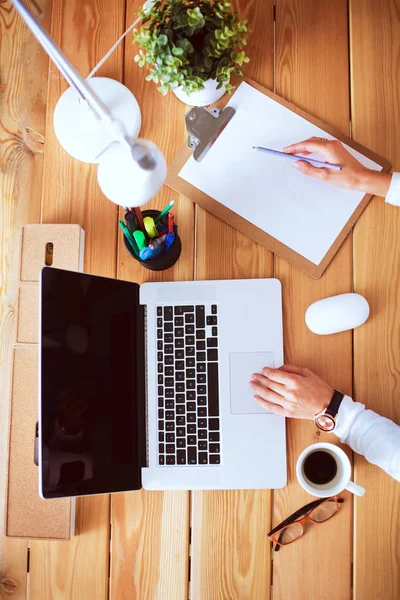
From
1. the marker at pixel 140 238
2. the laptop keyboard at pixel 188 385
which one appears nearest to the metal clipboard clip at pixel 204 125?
the marker at pixel 140 238

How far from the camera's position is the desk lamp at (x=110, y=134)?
59 centimetres

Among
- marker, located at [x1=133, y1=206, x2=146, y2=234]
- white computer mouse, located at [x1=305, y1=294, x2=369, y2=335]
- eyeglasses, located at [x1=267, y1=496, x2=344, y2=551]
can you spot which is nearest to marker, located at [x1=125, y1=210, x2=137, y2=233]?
marker, located at [x1=133, y1=206, x2=146, y2=234]

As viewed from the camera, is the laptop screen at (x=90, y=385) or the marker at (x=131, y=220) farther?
the marker at (x=131, y=220)

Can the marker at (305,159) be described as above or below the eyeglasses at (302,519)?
above

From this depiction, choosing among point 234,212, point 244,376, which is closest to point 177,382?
point 244,376

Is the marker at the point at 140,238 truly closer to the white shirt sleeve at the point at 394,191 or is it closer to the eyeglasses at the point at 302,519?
the white shirt sleeve at the point at 394,191

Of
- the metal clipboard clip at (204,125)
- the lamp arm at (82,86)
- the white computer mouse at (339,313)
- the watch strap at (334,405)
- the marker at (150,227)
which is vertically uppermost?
the metal clipboard clip at (204,125)

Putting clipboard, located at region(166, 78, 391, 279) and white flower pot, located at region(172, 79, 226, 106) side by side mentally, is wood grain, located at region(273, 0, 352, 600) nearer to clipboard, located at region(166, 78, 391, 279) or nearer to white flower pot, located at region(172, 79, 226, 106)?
clipboard, located at region(166, 78, 391, 279)

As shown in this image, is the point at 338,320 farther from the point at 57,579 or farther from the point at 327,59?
the point at 57,579

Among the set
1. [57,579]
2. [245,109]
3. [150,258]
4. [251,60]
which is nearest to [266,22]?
[251,60]

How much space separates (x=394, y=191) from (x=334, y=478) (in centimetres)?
53

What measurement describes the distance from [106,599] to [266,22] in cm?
117

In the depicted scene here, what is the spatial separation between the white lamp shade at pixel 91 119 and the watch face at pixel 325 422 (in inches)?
25.0

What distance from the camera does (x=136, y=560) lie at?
0.97 metres
